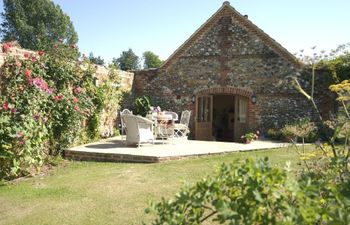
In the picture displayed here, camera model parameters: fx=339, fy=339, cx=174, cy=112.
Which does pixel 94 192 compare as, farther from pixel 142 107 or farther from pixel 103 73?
pixel 142 107

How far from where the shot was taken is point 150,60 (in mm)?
59688

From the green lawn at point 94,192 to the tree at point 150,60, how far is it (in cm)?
5043

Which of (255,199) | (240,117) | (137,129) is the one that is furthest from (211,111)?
(255,199)

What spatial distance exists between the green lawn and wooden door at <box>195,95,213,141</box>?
5531 millimetres

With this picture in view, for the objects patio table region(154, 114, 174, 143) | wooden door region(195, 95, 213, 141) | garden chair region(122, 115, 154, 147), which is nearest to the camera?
garden chair region(122, 115, 154, 147)

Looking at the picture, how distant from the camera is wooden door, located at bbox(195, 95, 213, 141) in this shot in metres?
13.9

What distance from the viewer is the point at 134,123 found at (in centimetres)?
930

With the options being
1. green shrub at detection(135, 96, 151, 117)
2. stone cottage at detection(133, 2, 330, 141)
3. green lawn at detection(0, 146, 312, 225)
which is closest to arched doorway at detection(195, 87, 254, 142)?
stone cottage at detection(133, 2, 330, 141)

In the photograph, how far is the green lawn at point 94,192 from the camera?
4508 mm

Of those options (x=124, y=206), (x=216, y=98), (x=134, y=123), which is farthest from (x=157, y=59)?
(x=124, y=206)

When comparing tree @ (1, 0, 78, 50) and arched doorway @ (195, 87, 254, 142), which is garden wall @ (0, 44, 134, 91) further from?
tree @ (1, 0, 78, 50)

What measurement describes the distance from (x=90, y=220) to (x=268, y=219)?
3271 mm

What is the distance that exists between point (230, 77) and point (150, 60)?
155 ft

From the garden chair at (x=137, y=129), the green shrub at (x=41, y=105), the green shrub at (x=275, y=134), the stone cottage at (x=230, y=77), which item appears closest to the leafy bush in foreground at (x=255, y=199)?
the green shrub at (x=41, y=105)
